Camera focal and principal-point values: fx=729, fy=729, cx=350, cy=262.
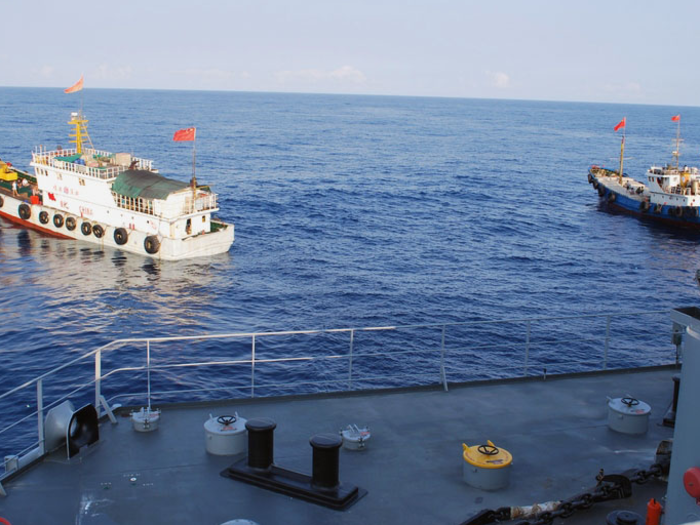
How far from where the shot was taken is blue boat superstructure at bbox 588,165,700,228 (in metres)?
69.8

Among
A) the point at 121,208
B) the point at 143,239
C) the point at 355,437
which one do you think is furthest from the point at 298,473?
the point at 121,208

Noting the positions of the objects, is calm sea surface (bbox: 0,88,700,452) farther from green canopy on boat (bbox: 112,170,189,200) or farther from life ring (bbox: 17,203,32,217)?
green canopy on boat (bbox: 112,170,189,200)

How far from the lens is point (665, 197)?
239 ft

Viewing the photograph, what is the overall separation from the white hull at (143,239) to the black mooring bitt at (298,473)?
41.5 metres

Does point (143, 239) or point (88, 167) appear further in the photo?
point (88, 167)

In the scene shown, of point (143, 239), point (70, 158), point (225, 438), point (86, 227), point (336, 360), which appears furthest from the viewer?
point (70, 158)

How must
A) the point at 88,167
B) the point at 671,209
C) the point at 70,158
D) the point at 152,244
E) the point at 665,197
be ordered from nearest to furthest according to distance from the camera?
the point at 152,244 < the point at 88,167 < the point at 70,158 < the point at 671,209 < the point at 665,197

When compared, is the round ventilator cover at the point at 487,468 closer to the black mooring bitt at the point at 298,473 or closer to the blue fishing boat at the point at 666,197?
the black mooring bitt at the point at 298,473

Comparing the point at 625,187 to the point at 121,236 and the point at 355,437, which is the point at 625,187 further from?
the point at 355,437

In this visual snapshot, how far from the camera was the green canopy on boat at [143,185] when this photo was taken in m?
50.5

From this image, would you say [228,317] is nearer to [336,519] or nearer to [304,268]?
[304,268]

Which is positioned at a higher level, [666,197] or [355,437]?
[355,437]

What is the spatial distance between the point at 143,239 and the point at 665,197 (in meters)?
51.2

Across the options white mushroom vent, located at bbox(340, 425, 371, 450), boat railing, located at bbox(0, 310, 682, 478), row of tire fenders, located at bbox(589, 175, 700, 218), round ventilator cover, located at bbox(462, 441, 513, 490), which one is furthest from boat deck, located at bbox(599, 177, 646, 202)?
round ventilator cover, located at bbox(462, 441, 513, 490)
